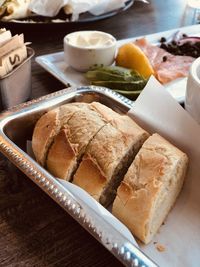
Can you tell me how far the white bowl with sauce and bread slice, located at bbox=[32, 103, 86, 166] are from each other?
493mm

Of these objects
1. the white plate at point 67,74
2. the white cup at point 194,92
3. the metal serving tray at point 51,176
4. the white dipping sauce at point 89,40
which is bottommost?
the white plate at point 67,74

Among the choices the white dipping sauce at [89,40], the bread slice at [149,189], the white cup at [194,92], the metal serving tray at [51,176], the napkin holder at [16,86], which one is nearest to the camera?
the metal serving tray at [51,176]

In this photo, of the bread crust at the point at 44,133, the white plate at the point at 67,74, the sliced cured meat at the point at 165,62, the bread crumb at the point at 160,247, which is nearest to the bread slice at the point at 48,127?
the bread crust at the point at 44,133

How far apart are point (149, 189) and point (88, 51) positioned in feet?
2.48

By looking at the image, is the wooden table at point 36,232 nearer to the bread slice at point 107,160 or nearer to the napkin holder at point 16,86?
the bread slice at point 107,160

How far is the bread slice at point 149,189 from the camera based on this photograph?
0.66m

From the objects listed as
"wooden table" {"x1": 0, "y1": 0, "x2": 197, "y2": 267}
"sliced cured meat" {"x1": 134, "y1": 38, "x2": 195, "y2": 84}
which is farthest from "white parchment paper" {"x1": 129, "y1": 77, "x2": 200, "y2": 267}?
"sliced cured meat" {"x1": 134, "y1": 38, "x2": 195, "y2": 84}

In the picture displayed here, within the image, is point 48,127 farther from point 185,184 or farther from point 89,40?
point 89,40

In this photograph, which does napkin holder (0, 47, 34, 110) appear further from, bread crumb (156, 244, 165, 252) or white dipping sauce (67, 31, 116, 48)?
bread crumb (156, 244, 165, 252)

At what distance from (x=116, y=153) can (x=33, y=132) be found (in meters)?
0.22

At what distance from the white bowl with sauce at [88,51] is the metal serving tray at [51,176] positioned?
0.38m

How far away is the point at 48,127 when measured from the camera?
795 mm

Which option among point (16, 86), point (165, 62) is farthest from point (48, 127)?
point (165, 62)

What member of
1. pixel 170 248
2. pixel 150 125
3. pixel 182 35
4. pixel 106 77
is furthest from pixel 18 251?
pixel 182 35
